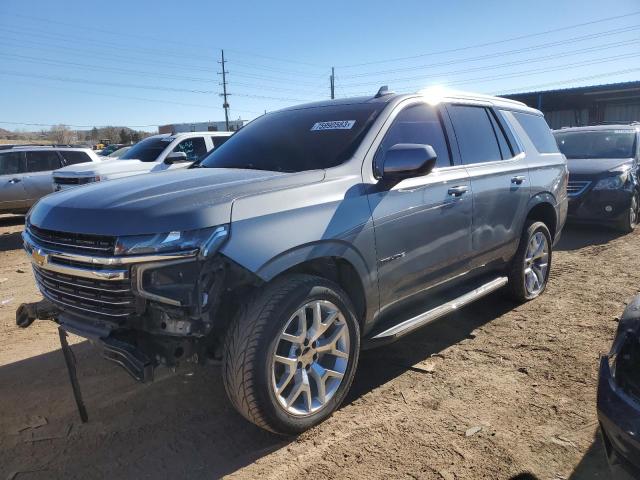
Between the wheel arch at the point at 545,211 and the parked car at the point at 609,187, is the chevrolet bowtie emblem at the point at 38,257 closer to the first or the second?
the wheel arch at the point at 545,211

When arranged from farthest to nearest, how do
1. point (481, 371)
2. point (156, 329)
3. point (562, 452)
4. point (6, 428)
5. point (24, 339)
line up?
point (24, 339) < point (481, 371) < point (6, 428) < point (562, 452) < point (156, 329)

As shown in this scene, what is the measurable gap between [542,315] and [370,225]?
8.44ft

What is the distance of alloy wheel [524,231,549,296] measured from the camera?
199 inches

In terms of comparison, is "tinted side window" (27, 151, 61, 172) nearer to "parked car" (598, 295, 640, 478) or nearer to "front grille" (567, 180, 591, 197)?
"front grille" (567, 180, 591, 197)

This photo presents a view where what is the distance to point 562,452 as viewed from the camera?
9.03 feet

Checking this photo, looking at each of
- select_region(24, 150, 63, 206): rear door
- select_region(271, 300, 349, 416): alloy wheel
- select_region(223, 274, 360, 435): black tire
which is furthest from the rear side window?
select_region(24, 150, 63, 206): rear door

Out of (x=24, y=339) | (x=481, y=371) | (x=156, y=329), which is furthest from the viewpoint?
(x=24, y=339)

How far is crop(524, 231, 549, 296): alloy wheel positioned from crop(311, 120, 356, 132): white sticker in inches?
94.0

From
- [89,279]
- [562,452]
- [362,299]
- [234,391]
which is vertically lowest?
[562,452]

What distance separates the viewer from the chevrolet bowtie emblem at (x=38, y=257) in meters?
2.82

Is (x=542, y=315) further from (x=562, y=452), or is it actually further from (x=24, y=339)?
(x=24, y=339)

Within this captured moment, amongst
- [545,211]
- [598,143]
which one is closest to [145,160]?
[545,211]

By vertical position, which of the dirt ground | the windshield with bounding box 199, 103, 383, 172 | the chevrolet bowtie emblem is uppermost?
the windshield with bounding box 199, 103, 383, 172

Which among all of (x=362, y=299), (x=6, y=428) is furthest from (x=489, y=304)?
(x=6, y=428)
